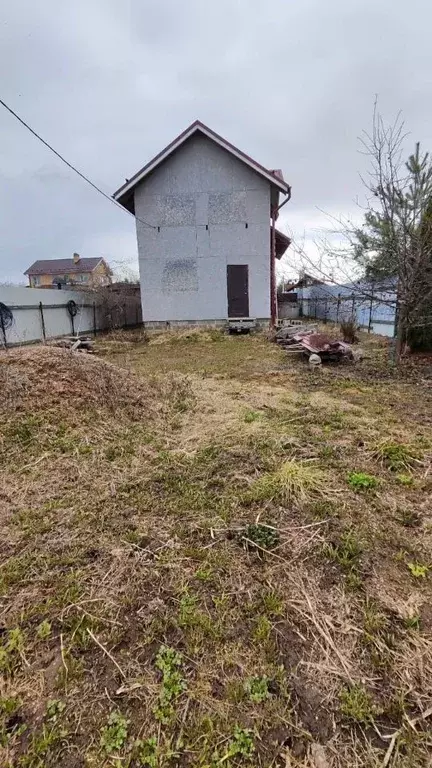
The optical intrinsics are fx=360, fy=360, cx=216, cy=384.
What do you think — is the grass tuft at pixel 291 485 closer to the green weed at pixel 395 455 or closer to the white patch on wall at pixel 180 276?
the green weed at pixel 395 455

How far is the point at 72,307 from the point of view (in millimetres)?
13758

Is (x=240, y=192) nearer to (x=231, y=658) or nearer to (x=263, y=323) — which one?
(x=263, y=323)

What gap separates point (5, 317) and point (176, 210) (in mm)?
7433

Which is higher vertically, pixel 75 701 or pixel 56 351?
pixel 56 351

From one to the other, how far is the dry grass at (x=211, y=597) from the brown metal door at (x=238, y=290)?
10623 millimetres

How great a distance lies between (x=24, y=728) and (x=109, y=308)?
16.2 meters

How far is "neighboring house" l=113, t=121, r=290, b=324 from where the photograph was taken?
526 inches

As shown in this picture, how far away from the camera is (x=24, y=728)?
129 cm

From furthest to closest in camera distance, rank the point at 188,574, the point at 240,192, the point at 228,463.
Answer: the point at 240,192, the point at 228,463, the point at 188,574

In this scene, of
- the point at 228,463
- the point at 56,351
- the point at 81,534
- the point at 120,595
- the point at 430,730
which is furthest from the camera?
the point at 56,351

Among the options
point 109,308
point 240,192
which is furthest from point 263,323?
point 109,308

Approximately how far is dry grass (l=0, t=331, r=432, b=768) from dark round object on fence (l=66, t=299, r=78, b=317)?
34.9 feet

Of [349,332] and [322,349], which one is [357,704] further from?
[349,332]

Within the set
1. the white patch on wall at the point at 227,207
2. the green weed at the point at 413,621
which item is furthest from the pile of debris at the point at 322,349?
the green weed at the point at 413,621
